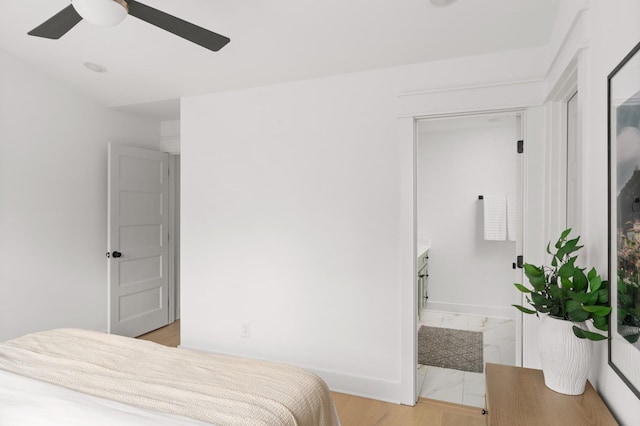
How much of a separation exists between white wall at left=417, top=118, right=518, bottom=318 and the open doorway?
0.01 meters

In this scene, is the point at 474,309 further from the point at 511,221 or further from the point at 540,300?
the point at 540,300

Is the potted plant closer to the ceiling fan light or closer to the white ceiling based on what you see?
the white ceiling

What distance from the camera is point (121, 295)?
377 centimetres

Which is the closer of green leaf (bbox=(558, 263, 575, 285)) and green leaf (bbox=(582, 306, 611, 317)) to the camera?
green leaf (bbox=(582, 306, 611, 317))

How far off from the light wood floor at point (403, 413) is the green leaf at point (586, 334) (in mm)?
1425

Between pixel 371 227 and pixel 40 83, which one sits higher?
pixel 40 83

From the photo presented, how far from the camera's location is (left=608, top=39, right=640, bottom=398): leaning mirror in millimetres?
979

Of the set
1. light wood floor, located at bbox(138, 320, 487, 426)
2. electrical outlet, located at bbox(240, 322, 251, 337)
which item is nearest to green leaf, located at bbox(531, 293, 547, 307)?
light wood floor, located at bbox(138, 320, 487, 426)

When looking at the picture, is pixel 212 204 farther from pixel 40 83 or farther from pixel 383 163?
pixel 40 83

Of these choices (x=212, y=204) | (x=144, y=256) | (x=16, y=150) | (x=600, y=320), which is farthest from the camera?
(x=144, y=256)

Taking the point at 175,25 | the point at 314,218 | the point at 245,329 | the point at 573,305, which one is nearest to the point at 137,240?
the point at 245,329

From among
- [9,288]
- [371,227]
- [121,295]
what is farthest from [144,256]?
[371,227]

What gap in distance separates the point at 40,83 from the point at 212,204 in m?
1.78

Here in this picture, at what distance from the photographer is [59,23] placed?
1646mm
